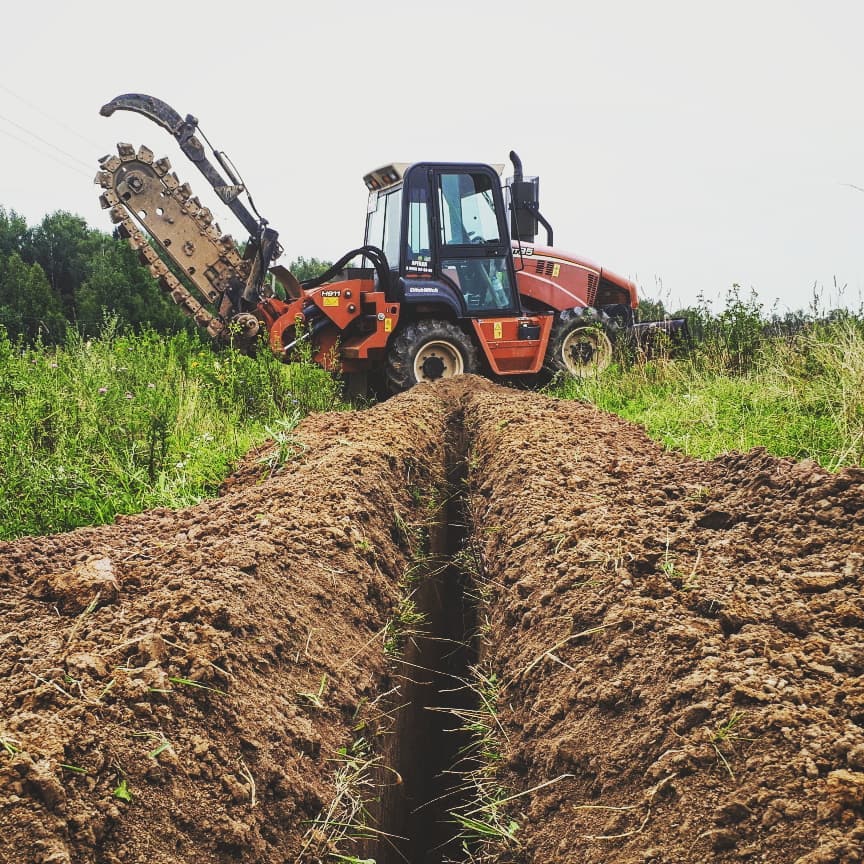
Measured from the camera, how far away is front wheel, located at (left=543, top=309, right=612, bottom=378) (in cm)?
1077

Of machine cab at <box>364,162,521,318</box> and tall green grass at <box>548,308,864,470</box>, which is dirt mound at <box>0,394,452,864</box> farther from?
machine cab at <box>364,162,521,318</box>

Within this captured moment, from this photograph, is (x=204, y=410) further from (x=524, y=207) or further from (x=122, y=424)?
(x=524, y=207)

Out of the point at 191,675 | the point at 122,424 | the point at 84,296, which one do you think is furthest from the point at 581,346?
the point at 84,296

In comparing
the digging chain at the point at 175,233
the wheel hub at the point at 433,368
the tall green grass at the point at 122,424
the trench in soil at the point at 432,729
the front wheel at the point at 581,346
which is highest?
the digging chain at the point at 175,233

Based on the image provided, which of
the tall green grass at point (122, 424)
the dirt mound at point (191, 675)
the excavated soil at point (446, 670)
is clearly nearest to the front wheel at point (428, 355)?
the tall green grass at point (122, 424)

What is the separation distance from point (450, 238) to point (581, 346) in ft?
7.56

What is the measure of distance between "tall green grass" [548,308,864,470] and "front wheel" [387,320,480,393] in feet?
4.66

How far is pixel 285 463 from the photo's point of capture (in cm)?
553

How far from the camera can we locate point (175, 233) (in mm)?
10000

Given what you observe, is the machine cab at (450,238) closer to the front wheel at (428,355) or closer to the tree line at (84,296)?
the front wheel at (428,355)

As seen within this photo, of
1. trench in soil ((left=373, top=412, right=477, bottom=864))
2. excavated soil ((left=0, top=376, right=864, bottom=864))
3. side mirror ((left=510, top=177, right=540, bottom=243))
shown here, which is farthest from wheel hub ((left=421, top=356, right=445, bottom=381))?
excavated soil ((left=0, top=376, right=864, bottom=864))

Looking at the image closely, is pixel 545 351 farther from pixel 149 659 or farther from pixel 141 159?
pixel 149 659

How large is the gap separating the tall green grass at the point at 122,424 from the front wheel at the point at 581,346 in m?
3.17

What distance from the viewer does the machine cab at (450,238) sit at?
9844mm
